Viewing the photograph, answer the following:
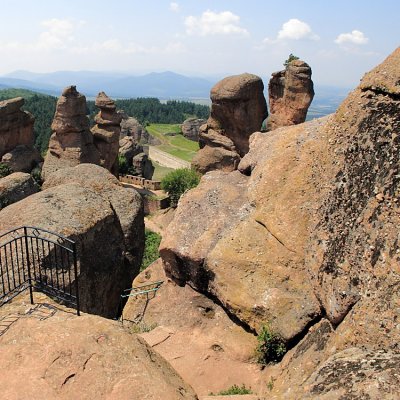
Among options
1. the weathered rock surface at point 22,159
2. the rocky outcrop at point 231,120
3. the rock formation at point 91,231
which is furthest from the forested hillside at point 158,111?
the rock formation at point 91,231

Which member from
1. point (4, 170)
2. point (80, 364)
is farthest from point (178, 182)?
point (80, 364)

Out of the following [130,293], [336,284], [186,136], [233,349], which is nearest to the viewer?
[336,284]

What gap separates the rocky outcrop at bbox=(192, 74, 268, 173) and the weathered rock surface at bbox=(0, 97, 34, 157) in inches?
712

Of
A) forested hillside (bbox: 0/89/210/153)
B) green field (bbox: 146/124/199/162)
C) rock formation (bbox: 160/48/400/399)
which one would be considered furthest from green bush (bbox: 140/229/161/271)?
forested hillside (bbox: 0/89/210/153)

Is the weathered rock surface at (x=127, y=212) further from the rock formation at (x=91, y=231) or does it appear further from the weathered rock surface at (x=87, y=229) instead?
the weathered rock surface at (x=87, y=229)

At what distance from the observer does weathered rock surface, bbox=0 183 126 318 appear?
532 inches

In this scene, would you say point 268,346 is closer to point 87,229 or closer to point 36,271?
point 36,271

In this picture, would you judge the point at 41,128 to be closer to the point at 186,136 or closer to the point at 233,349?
the point at 186,136

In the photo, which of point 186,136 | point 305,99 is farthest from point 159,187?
point 186,136

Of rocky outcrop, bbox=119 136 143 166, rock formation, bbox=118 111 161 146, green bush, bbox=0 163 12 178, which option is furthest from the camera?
rock formation, bbox=118 111 161 146

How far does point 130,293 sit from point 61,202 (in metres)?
4.01

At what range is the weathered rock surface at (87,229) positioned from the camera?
13.5 meters

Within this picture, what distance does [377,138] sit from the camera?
31.5ft

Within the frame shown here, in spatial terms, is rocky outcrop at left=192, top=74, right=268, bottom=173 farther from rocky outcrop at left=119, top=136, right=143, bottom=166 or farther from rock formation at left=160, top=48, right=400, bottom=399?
rock formation at left=160, top=48, right=400, bottom=399
